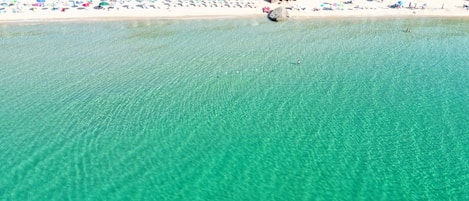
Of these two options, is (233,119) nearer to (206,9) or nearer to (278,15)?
(278,15)

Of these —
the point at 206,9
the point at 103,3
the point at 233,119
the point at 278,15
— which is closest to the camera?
the point at 233,119

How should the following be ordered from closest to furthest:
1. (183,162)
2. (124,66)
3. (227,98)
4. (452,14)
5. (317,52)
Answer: (183,162) < (227,98) < (124,66) < (317,52) < (452,14)

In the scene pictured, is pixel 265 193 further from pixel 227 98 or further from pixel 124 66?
pixel 124 66

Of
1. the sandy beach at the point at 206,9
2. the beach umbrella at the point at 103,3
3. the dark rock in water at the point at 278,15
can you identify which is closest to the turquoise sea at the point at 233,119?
the dark rock in water at the point at 278,15

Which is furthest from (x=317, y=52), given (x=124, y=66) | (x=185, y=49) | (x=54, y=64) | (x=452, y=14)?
(x=452, y=14)

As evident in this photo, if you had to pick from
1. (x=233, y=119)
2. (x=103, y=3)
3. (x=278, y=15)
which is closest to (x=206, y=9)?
(x=278, y=15)

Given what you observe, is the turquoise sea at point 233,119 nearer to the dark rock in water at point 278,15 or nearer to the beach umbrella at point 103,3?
the dark rock in water at point 278,15

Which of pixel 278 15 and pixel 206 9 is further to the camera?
pixel 206 9
